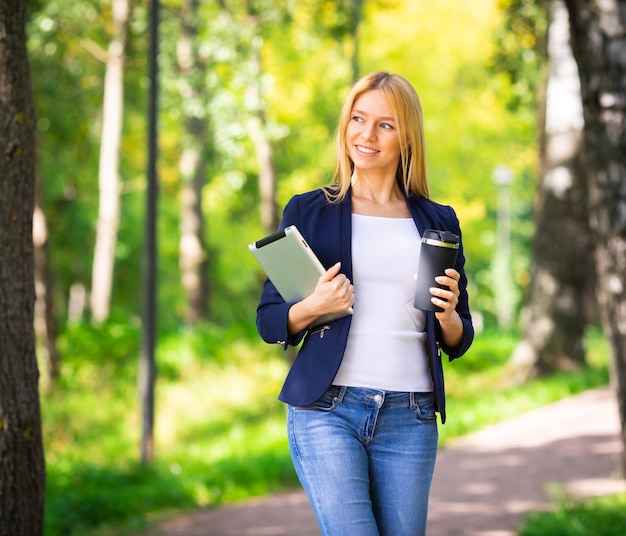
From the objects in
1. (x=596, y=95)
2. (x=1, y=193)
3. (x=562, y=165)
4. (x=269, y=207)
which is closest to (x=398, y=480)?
(x=1, y=193)

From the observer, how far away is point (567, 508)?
6859 millimetres

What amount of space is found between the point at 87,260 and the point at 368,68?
39.5 ft

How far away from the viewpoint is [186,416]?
1433 centimetres

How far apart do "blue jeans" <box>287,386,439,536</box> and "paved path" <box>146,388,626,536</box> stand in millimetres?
3805

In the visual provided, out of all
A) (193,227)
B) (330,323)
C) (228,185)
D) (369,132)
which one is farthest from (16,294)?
(193,227)

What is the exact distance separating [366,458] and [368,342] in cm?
35

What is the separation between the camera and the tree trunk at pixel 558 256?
46.2 feet

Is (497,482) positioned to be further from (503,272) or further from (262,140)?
(503,272)

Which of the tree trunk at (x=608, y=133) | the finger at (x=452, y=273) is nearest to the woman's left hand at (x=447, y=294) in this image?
the finger at (x=452, y=273)

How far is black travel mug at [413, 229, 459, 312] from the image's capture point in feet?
10.6

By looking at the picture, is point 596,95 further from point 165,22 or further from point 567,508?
point 165,22

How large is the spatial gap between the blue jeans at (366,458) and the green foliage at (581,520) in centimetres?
310

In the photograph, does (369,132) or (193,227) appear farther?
(193,227)

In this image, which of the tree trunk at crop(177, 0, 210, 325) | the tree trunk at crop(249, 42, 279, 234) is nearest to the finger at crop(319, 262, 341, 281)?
the tree trunk at crop(249, 42, 279, 234)
